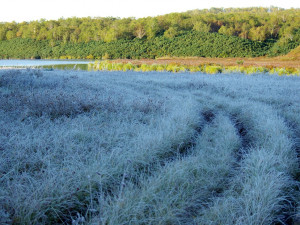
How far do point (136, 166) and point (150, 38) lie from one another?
149 feet

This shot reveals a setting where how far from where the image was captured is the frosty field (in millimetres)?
2039

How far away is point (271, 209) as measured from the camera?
2.21 metres

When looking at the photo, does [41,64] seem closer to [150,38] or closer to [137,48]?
[137,48]

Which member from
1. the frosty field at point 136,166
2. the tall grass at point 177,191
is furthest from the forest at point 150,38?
the tall grass at point 177,191

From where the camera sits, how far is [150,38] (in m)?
46.2

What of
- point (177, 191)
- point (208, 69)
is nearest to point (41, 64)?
point (208, 69)

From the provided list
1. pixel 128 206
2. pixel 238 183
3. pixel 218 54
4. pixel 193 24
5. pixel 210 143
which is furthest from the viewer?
pixel 193 24

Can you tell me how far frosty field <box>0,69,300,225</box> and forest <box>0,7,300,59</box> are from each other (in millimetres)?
36637

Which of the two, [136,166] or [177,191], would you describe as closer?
[177,191]

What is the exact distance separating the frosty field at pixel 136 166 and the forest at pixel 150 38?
36637 mm

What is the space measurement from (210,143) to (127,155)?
1361 millimetres

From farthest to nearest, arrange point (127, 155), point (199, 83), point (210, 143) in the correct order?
point (199, 83) < point (210, 143) < point (127, 155)

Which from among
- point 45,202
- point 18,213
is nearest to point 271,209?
point 45,202

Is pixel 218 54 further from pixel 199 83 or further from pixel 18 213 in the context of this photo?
pixel 18 213
